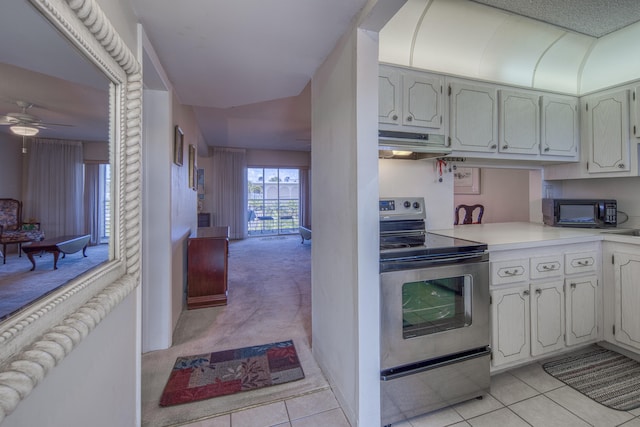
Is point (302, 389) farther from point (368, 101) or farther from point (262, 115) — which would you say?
point (262, 115)

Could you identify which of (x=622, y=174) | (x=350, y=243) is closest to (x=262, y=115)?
(x=350, y=243)

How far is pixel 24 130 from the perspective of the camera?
0.72m

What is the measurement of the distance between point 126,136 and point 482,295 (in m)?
2.03

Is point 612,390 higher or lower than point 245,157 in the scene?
lower

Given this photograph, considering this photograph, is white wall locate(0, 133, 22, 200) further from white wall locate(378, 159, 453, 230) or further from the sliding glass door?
the sliding glass door

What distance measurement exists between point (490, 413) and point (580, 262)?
4.32 feet

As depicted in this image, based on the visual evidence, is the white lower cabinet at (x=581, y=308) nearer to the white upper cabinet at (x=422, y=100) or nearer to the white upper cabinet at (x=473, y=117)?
the white upper cabinet at (x=473, y=117)

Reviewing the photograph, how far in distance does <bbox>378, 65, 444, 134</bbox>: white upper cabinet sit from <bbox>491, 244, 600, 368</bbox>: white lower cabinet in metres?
1.03

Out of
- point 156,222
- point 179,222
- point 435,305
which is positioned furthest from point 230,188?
point 435,305

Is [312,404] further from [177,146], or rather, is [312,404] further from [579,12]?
[579,12]

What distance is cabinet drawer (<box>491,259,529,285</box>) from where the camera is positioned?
→ 178 centimetres

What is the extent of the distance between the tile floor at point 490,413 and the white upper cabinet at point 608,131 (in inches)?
72.4

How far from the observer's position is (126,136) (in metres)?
1.18

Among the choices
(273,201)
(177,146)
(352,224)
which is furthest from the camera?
(273,201)
